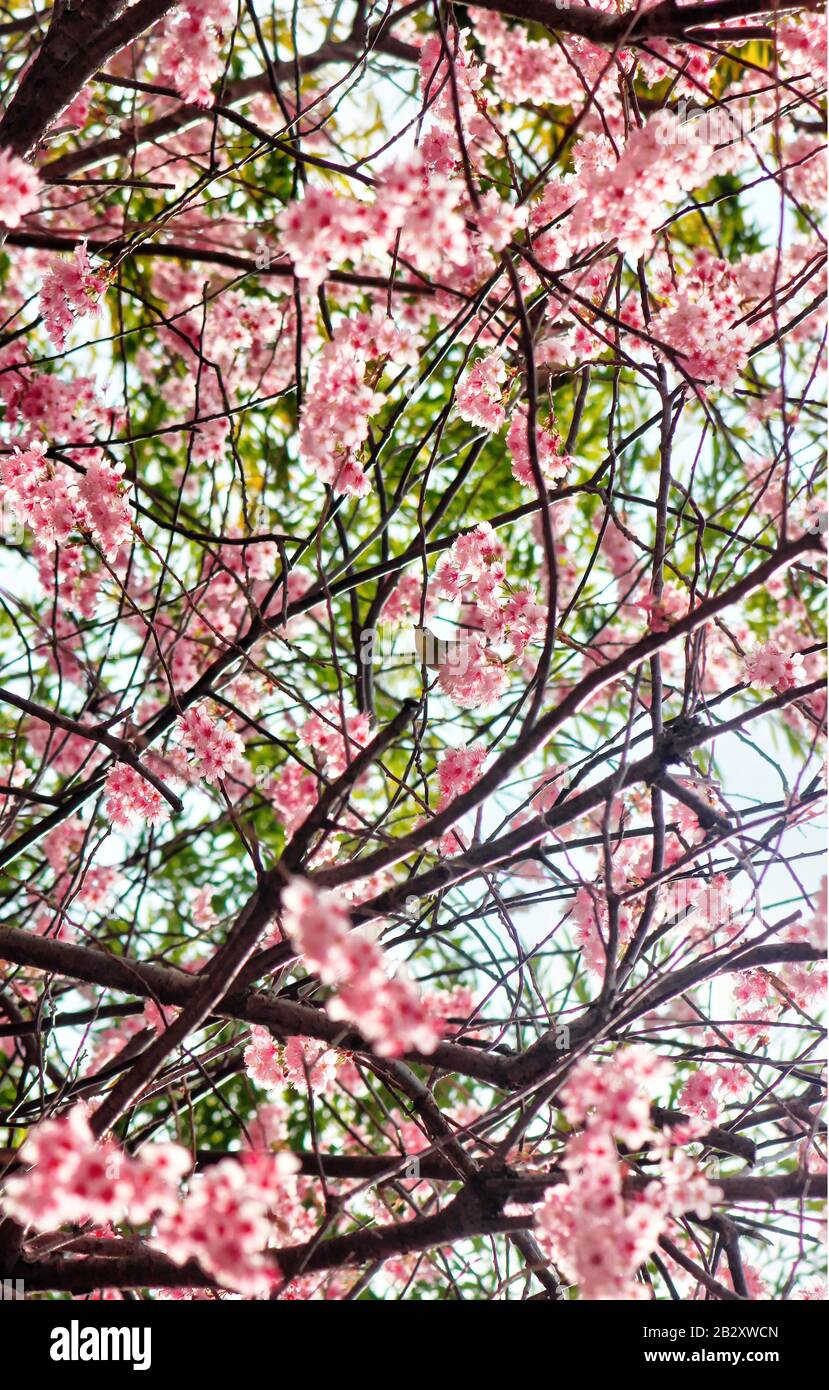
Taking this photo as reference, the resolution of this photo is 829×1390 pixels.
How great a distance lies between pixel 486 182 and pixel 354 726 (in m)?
0.67

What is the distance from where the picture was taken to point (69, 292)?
1382mm

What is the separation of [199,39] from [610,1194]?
1271 mm

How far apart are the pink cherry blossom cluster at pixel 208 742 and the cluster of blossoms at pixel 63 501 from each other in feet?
0.72

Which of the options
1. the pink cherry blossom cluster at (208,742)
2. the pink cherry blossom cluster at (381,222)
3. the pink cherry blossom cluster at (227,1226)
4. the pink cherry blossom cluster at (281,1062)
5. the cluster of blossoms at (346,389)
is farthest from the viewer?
the pink cherry blossom cluster at (208,742)

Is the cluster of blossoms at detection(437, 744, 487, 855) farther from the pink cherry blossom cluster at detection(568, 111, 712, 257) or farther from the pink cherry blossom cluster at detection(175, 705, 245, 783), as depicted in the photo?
the pink cherry blossom cluster at detection(568, 111, 712, 257)

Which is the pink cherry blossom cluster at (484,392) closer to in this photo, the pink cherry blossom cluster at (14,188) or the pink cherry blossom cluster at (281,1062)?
the pink cherry blossom cluster at (14,188)

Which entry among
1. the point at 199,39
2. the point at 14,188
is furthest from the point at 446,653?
the point at 199,39

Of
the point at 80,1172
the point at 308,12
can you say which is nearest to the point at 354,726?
the point at 80,1172

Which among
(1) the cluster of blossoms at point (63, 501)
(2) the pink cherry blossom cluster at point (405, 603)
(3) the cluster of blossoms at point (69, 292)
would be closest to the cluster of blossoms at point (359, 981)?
(1) the cluster of blossoms at point (63, 501)

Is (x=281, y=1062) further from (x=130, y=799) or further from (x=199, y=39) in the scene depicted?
(x=199, y=39)

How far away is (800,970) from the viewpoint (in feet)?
4.66

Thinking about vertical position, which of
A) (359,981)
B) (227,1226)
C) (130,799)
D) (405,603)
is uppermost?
(405,603)

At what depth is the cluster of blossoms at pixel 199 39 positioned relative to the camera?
4.06 feet
